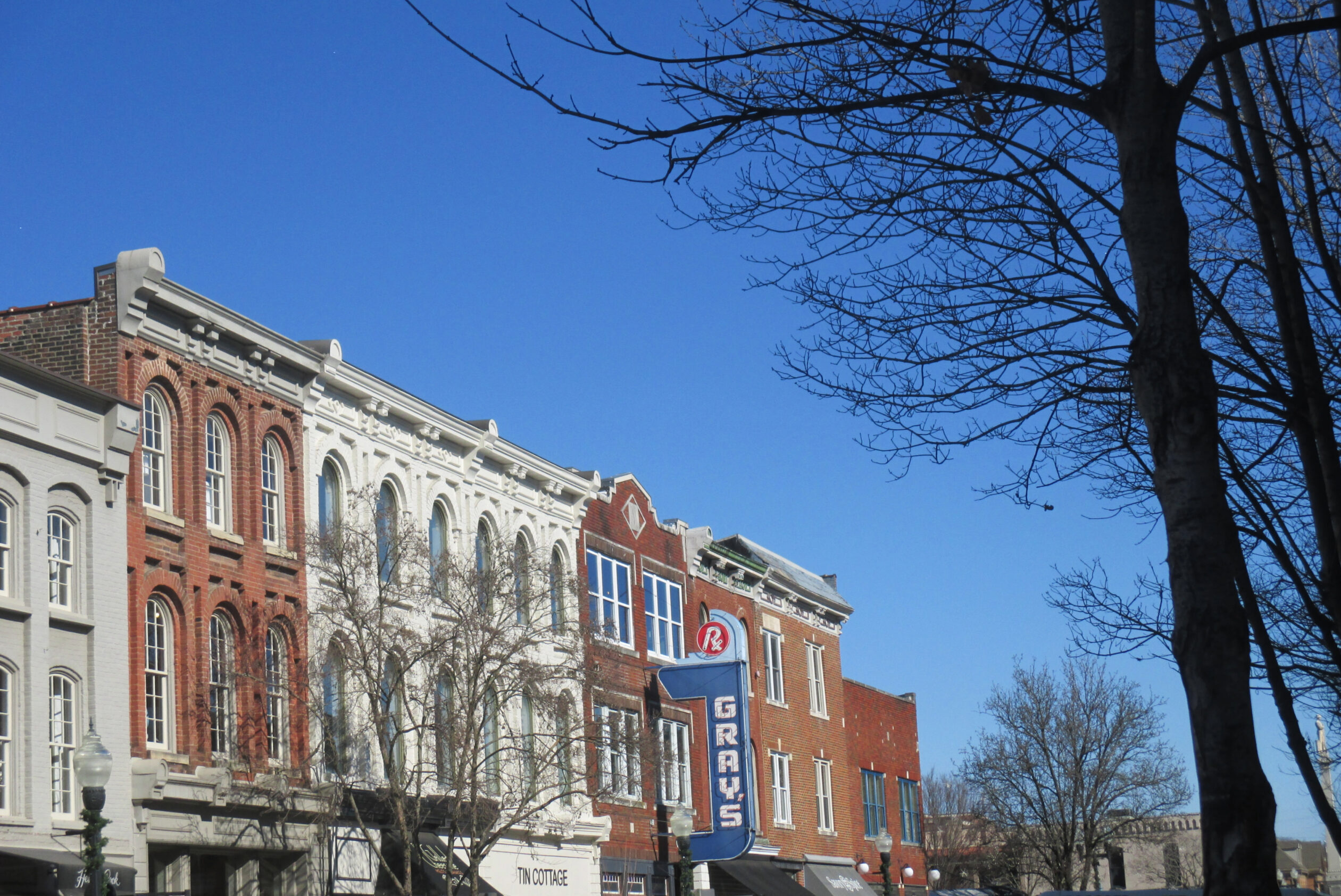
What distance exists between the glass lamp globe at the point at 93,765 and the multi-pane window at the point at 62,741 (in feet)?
12.3

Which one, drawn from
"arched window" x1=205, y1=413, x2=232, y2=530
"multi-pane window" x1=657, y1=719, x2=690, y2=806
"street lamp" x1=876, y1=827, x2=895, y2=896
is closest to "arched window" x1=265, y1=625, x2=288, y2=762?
"arched window" x1=205, y1=413, x2=232, y2=530

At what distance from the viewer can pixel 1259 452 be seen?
45.3 feet

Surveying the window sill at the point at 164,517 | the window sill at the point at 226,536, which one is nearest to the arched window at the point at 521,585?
the window sill at the point at 226,536

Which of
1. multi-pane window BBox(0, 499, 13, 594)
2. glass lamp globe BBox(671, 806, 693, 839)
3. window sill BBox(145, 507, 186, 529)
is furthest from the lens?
glass lamp globe BBox(671, 806, 693, 839)

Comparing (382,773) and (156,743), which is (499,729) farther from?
(156,743)

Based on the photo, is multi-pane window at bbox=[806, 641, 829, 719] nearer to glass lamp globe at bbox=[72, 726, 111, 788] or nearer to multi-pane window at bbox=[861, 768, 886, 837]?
multi-pane window at bbox=[861, 768, 886, 837]

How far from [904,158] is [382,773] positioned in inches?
874

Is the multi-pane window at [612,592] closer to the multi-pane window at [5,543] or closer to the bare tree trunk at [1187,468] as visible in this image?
the multi-pane window at [5,543]

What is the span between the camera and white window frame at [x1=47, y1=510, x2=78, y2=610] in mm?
22422

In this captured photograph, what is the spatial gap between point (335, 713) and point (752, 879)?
18157 mm

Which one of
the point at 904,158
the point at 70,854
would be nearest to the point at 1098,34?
the point at 904,158

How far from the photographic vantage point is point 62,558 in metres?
22.6

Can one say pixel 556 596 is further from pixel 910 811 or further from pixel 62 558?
pixel 910 811

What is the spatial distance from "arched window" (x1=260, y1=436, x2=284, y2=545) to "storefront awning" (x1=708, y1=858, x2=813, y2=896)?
1842 cm
